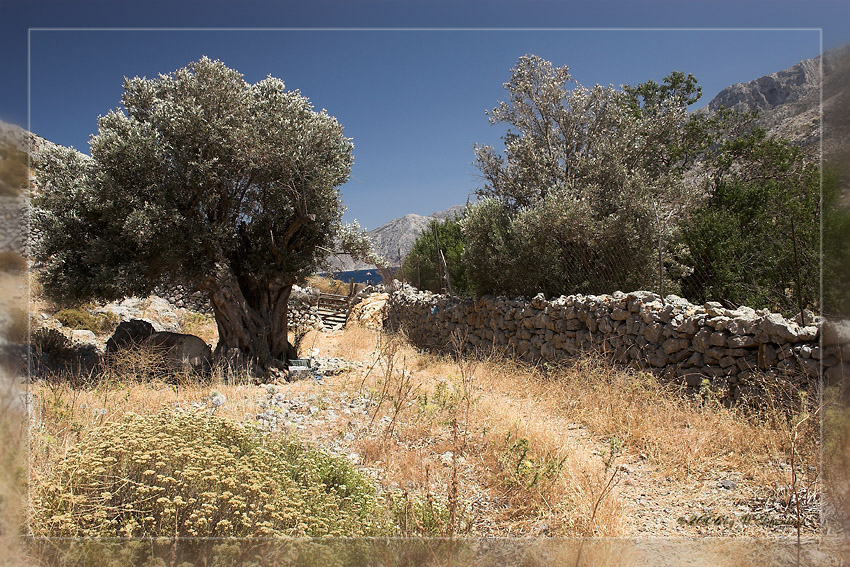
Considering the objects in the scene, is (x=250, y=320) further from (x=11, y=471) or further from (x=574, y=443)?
(x=11, y=471)

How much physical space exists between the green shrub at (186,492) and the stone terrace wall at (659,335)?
2.55 metres

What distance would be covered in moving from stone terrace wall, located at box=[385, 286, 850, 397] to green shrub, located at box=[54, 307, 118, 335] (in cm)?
972

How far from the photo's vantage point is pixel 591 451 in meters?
4.46

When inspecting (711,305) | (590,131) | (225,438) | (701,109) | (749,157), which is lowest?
(225,438)

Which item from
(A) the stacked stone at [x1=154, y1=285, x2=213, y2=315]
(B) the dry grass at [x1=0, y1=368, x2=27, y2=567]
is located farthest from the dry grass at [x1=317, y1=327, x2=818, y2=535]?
(A) the stacked stone at [x1=154, y1=285, x2=213, y2=315]

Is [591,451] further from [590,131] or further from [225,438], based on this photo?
[590,131]

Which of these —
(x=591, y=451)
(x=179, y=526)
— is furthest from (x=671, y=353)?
(x=179, y=526)

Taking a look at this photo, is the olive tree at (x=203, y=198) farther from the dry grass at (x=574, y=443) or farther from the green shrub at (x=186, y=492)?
the green shrub at (x=186, y=492)

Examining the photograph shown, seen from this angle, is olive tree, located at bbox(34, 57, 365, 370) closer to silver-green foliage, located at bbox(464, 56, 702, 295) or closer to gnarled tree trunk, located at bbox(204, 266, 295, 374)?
gnarled tree trunk, located at bbox(204, 266, 295, 374)

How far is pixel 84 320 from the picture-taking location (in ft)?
42.4

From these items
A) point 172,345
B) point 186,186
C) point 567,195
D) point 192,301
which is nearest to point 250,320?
point 172,345

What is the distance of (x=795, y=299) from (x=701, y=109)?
15.1 m

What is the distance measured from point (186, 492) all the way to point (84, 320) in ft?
41.9

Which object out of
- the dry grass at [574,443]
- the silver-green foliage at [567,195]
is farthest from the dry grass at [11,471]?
the silver-green foliage at [567,195]
